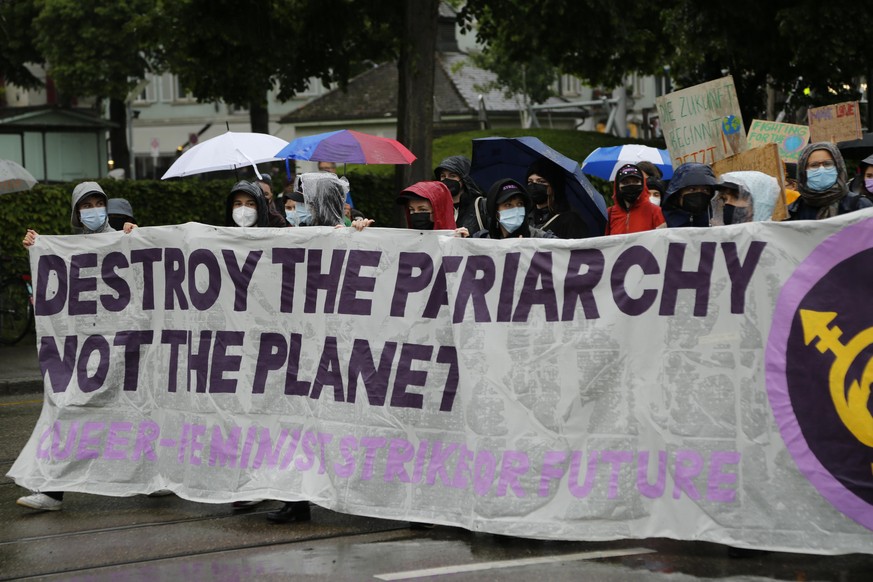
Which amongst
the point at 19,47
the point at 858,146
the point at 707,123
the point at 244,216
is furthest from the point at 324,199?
the point at 19,47

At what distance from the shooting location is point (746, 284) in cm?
622

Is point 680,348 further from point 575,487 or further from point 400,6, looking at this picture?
point 400,6

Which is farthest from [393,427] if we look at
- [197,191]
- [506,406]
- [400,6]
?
[400,6]

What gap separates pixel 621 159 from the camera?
1494 centimetres

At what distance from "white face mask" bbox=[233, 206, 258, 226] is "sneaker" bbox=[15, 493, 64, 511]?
2.02 metres

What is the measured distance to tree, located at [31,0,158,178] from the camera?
129 feet

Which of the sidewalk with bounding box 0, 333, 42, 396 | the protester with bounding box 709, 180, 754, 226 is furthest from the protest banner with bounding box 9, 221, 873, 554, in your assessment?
the sidewalk with bounding box 0, 333, 42, 396

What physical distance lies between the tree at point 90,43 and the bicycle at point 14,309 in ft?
76.4

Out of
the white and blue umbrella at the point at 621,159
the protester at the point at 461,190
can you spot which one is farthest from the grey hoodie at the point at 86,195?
the white and blue umbrella at the point at 621,159

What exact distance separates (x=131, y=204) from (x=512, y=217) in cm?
1190

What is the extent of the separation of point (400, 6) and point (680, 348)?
54.7 ft

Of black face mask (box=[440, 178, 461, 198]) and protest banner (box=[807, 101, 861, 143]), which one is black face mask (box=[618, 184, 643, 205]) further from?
protest banner (box=[807, 101, 861, 143])

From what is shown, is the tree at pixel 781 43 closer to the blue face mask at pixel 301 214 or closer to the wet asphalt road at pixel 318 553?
the blue face mask at pixel 301 214

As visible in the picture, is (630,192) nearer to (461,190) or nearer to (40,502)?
(461,190)
